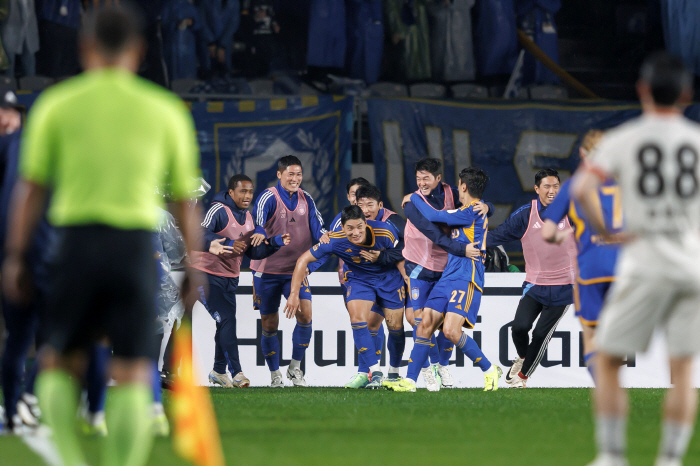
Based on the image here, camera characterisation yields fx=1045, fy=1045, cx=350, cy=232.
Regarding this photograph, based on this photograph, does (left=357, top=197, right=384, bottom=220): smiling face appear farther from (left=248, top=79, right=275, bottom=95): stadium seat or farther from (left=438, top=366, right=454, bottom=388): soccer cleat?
(left=248, top=79, right=275, bottom=95): stadium seat

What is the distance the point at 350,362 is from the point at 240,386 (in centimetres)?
124

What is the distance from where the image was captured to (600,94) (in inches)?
719

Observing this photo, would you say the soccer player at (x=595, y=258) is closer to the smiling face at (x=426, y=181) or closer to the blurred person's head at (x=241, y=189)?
the smiling face at (x=426, y=181)

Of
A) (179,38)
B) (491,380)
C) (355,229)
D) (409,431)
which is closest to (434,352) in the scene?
(491,380)

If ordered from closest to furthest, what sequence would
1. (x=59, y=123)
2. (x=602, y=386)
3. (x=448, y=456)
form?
(x=59, y=123) → (x=602, y=386) → (x=448, y=456)

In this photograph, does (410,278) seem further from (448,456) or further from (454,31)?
(454,31)

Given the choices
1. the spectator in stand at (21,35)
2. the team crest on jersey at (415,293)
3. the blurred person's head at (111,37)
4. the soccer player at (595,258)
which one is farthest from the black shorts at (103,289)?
the spectator in stand at (21,35)

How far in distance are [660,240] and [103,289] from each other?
2.21 metres

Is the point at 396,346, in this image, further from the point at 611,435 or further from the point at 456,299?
the point at 611,435

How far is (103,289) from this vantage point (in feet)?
11.9

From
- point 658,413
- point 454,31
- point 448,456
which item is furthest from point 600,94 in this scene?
point 448,456

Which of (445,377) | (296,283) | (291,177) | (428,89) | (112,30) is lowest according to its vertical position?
(445,377)

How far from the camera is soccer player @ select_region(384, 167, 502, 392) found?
407 inches

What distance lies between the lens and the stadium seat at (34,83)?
15.7 meters
